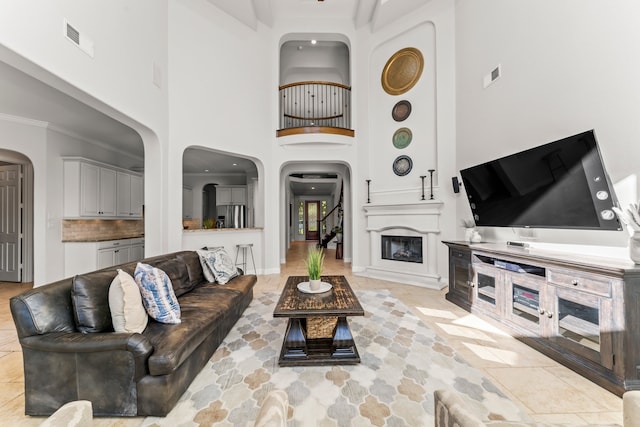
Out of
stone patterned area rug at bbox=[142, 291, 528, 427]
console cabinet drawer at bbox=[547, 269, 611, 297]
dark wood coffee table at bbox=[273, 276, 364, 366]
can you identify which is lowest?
stone patterned area rug at bbox=[142, 291, 528, 427]

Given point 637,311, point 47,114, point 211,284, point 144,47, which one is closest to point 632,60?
point 637,311

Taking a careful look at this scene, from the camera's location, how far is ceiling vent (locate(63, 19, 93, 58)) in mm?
2326

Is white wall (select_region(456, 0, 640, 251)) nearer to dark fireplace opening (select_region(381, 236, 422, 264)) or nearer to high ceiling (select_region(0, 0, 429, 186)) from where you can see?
dark fireplace opening (select_region(381, 236, 422, 264))

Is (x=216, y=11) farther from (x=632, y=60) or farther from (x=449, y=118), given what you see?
(x=632, y=60)

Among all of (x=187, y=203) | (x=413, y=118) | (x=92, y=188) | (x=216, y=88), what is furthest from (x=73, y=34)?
(x=187, y=203)

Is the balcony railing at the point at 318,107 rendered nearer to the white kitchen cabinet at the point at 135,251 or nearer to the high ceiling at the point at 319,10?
the high ceiling at the point at 319,10

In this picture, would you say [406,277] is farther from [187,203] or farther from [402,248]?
[187,203]

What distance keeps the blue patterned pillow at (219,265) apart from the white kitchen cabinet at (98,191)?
2972 mm

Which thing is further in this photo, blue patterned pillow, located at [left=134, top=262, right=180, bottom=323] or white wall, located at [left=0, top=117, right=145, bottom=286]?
white wall, located at [left=0, top=117, right=145, bottom=286]

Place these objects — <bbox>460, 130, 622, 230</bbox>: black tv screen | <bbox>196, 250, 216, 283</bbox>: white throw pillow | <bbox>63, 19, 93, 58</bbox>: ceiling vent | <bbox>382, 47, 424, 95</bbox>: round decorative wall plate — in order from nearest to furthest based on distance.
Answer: <bbox>460, 130, 622, 230</bbox>: black tv screen
<bbox>63, 19, 93, 58</bbox>: ceiling vent
<bbox>196, 250, 216, 283</bbox>: white throw pillow
<bbox>382, 47, 424, 95</bbox>: round decorative wall plate

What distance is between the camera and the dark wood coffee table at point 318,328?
6.51 feet

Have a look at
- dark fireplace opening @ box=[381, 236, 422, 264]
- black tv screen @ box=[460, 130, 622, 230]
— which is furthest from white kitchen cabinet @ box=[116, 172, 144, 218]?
black tv screen @ box=[460, 130, 622, 230]

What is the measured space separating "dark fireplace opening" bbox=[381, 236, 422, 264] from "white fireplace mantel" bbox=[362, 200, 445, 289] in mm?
85

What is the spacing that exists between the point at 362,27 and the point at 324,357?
6.23 metres
